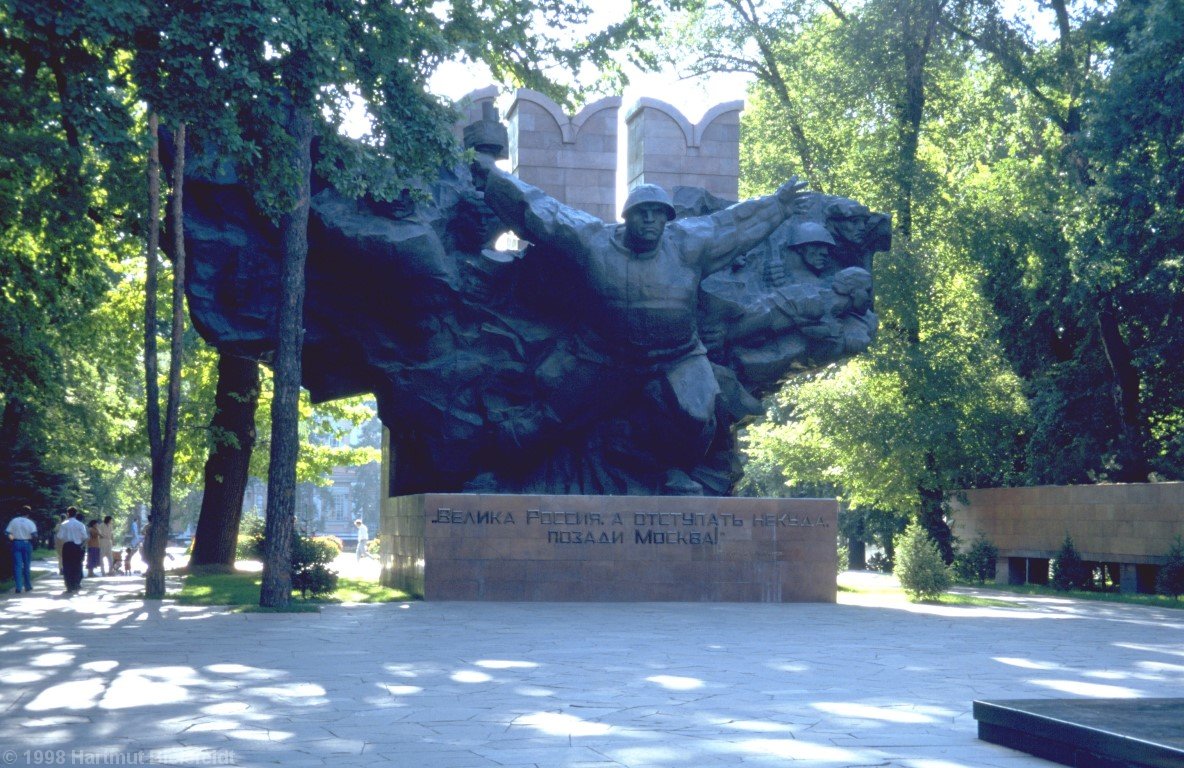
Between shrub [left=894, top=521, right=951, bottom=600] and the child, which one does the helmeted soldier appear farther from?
the child

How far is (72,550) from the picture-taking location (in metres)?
23.1

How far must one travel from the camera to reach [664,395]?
19.9 m

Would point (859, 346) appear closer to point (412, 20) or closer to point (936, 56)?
point (412, 20)

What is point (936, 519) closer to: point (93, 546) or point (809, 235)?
point (809, 235)

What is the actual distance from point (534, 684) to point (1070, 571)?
22892 millimetres

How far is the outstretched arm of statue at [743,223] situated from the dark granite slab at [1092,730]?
1256 centimetres

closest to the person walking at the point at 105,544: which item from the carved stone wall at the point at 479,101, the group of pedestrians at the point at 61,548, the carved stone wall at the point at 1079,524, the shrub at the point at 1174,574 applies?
the group of pedestrians at the point at 61,548

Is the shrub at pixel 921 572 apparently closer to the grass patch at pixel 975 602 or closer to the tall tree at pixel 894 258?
the grass patch at pixel 975 602

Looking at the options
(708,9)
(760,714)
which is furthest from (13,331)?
(708,9)

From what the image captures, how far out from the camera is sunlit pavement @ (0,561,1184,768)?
24.4ft

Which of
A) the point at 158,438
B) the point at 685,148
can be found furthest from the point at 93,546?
the point at 685,148

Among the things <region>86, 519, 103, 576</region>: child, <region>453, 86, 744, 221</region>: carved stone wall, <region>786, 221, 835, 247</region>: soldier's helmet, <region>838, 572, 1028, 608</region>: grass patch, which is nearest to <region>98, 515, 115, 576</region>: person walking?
<region>86, 519, 103, 576</region>: child

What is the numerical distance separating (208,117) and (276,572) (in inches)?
268

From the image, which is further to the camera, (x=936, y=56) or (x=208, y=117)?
(x=936, y=56)
